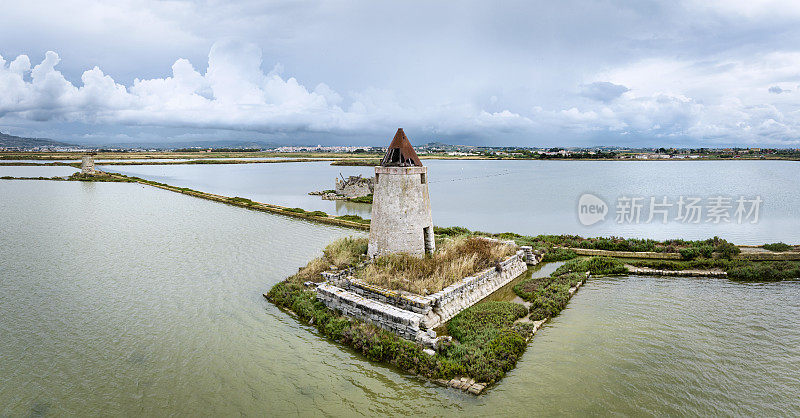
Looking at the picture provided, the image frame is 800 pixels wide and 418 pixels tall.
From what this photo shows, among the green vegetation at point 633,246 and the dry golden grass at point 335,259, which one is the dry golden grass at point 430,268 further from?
the green vegetation at point 633,246

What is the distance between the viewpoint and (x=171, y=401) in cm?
780

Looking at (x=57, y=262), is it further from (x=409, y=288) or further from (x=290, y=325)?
(x=409, y=288)

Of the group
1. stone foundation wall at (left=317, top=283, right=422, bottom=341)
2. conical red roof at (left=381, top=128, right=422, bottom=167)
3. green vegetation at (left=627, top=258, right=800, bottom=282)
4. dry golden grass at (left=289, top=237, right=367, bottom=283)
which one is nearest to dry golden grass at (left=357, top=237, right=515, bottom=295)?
stone foundation wall at (left=317, top=283, right=422, bottom=341)

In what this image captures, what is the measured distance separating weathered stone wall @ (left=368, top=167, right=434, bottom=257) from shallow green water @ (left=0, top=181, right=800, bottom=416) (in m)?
3.95

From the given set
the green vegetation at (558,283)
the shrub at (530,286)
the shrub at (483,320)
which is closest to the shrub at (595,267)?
the green vegetation at (558,283)

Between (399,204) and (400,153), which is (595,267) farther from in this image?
(400,153)

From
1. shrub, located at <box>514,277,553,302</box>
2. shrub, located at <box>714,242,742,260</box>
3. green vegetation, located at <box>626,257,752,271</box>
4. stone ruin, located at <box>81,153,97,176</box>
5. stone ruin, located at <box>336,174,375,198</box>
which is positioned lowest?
shrub, located at <box>514,277,553,302</box>

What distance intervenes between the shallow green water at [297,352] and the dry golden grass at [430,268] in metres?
2.47

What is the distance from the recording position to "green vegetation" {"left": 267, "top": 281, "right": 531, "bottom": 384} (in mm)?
8305

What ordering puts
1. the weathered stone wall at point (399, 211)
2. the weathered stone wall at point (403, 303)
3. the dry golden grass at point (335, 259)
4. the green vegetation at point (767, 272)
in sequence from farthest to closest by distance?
1. the green vegetation at point (767, 272)
2. the dry golden grass at point (335, 259)
3. the weathered stone wall at point (399, 211)
4. the weathered stone wall at point (403, 303)

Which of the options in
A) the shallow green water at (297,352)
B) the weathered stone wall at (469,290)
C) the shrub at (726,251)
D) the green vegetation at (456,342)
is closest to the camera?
Result: the shallow green water at (297,352)

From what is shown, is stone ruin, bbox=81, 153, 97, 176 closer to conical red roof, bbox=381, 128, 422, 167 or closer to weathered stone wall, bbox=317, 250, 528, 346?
conical red roof, bbox=381, 128, 422, 167

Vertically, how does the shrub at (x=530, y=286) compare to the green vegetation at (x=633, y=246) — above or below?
below

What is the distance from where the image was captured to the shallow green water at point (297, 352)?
7.57m
